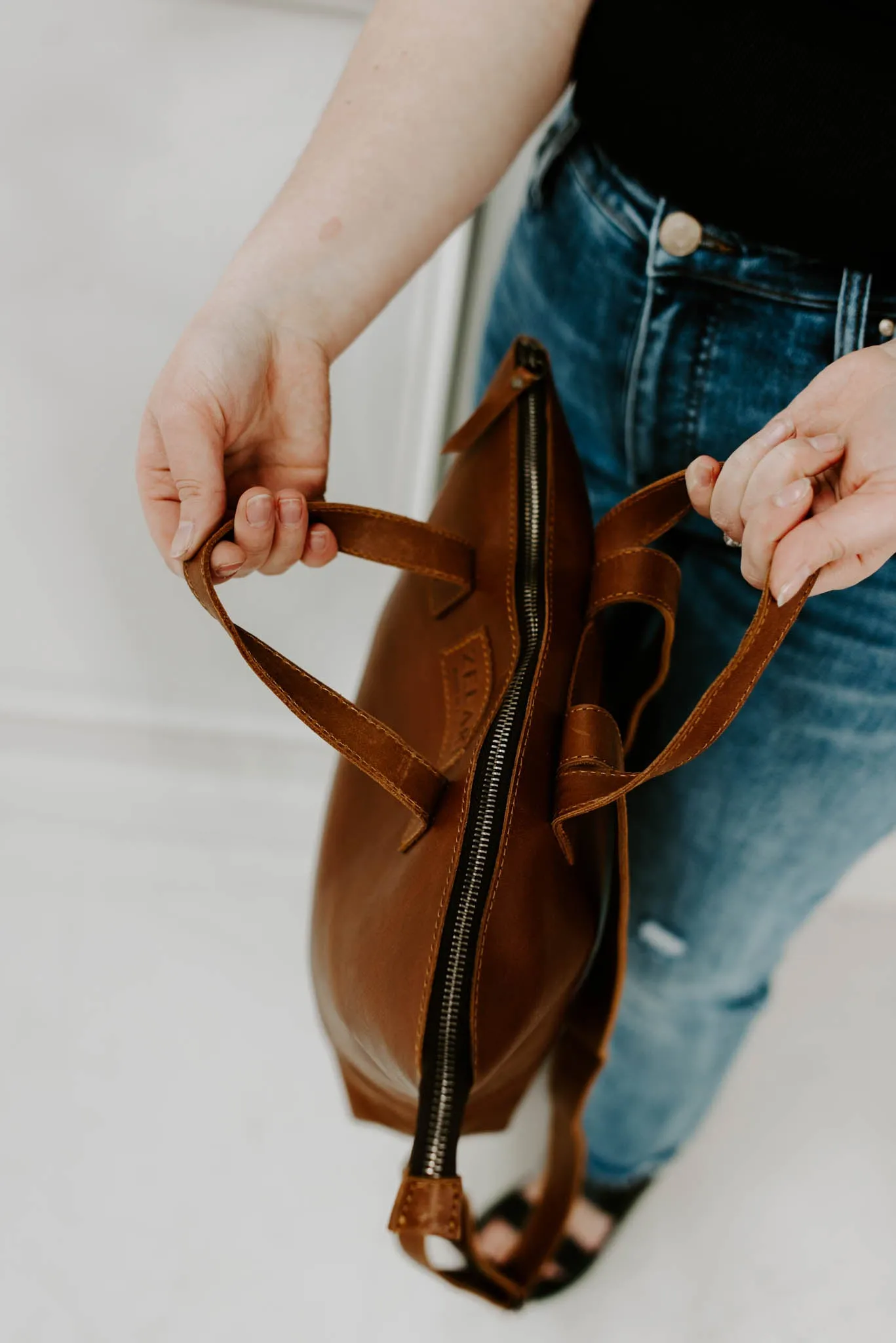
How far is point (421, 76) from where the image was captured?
1.92 feet

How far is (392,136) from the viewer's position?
23.3 inches

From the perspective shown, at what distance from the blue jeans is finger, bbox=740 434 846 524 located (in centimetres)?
14

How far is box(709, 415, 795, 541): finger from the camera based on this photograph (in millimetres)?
466

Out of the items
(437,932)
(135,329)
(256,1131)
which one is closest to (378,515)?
(437,932)

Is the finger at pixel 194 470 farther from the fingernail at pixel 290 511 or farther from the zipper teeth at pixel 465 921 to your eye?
the zipper teeth at pixel 465 921

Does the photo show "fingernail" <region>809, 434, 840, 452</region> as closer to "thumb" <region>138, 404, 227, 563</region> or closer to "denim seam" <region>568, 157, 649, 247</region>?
"denim seam" <region>568, 157, 649, 247</region>

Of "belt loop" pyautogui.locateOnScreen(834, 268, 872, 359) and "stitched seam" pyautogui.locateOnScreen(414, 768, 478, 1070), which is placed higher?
"belt loop" pyautogui.locateOnScreen(834, 268, 872, 359)

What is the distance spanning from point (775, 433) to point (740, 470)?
23mm

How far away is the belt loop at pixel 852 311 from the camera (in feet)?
1.79

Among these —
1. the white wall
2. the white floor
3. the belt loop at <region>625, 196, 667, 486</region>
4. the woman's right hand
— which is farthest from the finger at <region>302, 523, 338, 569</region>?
the white floor

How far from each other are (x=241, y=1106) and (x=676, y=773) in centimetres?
75

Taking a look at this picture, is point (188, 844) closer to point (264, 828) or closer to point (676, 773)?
point (264, 828)

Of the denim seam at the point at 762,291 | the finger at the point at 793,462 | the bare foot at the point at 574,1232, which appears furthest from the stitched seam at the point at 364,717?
the bare foot at the point at 574,1232

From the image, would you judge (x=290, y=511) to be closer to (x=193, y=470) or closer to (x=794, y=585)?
(x=193, y=470)
